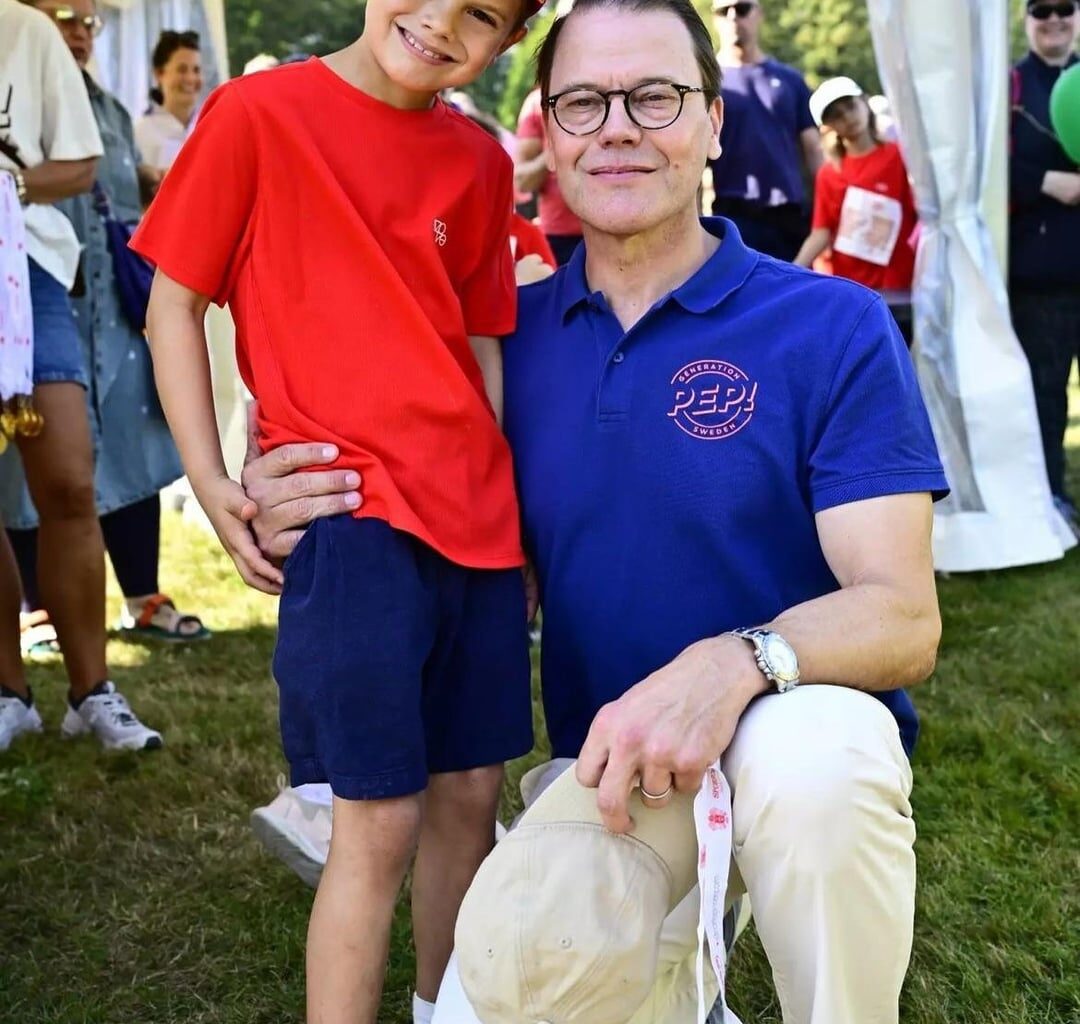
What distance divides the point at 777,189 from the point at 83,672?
11.6 ft

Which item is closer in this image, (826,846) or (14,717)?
(826,846)

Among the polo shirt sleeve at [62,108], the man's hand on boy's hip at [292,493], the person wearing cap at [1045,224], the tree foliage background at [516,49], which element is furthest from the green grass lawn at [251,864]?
the tree foliage background at [516,49]

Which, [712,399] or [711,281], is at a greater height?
[711,281]

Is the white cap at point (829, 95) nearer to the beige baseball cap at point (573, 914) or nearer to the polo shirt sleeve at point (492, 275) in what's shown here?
the polo shirt sleeve at point (492, 275)

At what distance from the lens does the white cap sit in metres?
6.16

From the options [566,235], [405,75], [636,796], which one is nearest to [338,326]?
[405,75]

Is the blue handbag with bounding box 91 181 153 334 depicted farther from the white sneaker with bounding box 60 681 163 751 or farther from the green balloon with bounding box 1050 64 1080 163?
the green balloon with bounding box 1050 64 1080 163

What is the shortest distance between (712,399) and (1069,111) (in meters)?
3.90

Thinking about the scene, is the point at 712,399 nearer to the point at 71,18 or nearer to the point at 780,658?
the point at 780,658

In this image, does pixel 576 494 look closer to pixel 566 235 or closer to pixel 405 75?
pixel 405 75

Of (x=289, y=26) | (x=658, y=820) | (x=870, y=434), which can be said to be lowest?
(x=289, y=26)

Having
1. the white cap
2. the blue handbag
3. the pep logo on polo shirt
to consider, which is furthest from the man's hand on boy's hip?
the white cap

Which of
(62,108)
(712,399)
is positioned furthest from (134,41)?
(712,399)

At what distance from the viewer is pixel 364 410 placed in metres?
1.89
